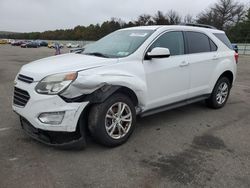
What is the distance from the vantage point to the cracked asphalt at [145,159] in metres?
2.95

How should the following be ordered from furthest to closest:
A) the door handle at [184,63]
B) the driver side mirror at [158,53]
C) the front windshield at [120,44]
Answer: the door handle at [184,63] → the front windshield at [120,44] → the driver side mirror at [158,53]

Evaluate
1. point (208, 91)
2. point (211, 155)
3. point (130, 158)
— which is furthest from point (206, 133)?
point (130, 158)

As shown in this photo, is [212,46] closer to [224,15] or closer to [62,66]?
[62,66]

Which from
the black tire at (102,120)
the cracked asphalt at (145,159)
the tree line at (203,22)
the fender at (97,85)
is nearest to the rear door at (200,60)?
the cracked asphalt at (145,159)

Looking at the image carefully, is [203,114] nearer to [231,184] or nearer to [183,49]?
[183,49]

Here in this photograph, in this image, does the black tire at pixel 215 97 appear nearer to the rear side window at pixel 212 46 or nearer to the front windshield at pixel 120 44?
the rear side window at pixel 212 46

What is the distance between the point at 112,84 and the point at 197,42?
2.35 metres

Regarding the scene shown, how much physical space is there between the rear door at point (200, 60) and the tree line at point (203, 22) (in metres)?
50.7

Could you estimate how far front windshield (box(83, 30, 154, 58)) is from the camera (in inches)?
162

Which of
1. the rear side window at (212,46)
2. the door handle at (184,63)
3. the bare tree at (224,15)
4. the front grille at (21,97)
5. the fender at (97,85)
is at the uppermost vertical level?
the bare tree at (224,15)

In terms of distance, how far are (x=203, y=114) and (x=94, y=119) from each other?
112 inches

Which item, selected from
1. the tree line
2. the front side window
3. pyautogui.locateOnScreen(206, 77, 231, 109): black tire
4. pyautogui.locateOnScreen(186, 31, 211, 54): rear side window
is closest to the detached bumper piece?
the front side window

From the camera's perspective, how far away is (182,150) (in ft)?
12.3

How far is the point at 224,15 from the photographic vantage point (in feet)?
219
